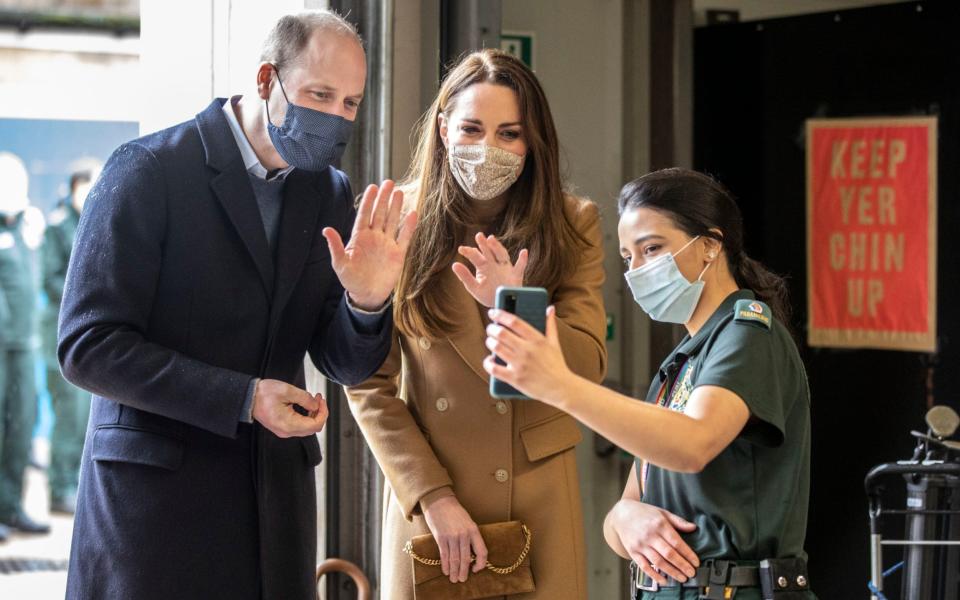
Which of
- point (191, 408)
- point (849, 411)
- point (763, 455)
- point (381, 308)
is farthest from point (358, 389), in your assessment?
point (849, 411)

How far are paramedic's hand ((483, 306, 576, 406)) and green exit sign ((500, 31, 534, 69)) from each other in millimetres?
2789

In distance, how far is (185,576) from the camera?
204cm

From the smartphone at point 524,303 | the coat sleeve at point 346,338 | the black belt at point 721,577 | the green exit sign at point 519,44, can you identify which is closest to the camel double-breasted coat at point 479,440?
the coat sleeve at point 346,338

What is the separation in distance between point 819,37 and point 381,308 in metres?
2.94

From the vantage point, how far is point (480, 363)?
246 centimetres

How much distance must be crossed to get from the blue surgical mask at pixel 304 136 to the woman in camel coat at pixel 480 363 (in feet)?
1.18

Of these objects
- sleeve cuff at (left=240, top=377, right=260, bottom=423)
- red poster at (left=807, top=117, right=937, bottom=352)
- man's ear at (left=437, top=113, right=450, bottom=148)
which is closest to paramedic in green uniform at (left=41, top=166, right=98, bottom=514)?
red poster at (left=807, top=117, right=937, bottom=352)

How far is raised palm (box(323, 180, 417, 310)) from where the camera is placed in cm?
211

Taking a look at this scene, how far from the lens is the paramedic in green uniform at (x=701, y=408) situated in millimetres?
1745

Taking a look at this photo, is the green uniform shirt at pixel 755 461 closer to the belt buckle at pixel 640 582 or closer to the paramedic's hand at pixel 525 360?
the belt buckle at pixel 640 582

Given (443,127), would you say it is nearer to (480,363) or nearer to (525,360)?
(480,363)

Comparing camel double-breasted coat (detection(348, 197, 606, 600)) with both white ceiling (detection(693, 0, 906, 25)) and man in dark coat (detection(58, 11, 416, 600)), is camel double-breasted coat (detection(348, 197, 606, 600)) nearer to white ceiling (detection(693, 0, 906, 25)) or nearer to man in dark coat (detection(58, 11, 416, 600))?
man in dark coat (detection(58, 11, 416, 600))

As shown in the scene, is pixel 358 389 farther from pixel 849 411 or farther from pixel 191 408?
pixel 849 411

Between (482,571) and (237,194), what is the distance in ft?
2.96
